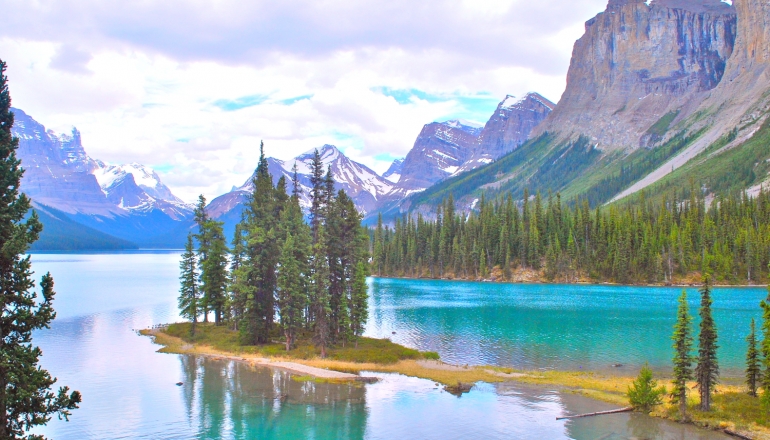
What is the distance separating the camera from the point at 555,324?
3568 inches

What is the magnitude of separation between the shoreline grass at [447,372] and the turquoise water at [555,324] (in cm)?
508

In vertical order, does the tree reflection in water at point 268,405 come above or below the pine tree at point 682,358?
below

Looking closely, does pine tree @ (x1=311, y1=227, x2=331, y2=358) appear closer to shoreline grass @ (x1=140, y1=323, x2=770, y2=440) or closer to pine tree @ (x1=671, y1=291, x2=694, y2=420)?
shoreline grass @ (x1=140, y1=323, x2=770, y2=440)

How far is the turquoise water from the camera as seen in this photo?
214 ft

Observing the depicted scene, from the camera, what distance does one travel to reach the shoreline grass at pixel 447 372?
3847 centimetres

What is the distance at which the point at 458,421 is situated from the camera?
42062 millimetres

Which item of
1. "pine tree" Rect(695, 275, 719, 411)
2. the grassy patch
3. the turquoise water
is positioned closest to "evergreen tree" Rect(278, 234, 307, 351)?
the grassy patch

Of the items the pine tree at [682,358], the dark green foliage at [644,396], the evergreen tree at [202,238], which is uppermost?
the evergreen tree at [202,238]

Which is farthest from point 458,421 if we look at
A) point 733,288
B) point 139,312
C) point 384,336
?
point 733,288

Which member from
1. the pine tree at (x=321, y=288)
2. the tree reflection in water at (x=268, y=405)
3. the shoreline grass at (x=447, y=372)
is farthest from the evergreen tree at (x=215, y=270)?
the tree reflection in water at (x=268, y=405)

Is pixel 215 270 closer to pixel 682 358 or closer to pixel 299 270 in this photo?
pixel 299 270

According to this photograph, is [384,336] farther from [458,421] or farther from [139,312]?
[139,312]

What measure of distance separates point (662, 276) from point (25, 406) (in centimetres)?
17478

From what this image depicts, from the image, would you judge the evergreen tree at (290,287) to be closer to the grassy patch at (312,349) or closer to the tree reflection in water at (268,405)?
the grassy patch at (312,349)
